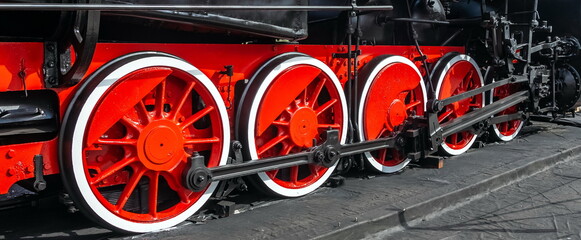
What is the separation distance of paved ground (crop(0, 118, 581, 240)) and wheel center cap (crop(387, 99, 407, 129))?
0.45 m

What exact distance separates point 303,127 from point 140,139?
1.26 metres

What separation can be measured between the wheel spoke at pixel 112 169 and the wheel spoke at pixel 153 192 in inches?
7.8

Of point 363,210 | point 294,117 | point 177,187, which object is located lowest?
point 363,210

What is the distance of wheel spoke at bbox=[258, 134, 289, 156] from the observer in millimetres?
3648

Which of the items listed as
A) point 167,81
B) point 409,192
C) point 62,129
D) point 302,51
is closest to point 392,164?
point 409,192

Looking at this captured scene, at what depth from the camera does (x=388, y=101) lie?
15.0ft

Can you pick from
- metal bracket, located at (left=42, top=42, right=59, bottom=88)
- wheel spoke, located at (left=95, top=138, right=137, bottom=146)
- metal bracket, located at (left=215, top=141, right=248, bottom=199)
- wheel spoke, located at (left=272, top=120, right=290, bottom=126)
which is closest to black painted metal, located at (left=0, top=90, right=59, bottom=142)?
metal bracket, located at (left=42, top=42, right=59, bottom=88)

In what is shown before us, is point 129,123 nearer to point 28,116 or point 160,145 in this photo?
point 160,145

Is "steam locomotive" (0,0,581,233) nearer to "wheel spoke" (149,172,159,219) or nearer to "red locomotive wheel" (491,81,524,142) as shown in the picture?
"wheel spoke" (149,172,159,219)

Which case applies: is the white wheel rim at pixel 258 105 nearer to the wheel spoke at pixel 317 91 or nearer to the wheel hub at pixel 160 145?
the wheel spoke at pixel 317 91

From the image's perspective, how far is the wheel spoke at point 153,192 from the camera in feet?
10.1

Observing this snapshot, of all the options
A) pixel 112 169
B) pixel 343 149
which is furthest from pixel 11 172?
pixel 343 149

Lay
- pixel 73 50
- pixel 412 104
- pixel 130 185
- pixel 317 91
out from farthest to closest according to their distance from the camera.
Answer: pixel 412 104 → pixel 317 91 → pixel 130 185 → pixel 73 50

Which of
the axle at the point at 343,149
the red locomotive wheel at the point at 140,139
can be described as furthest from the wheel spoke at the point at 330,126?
the red locomotive wheel at the point at 140,139
